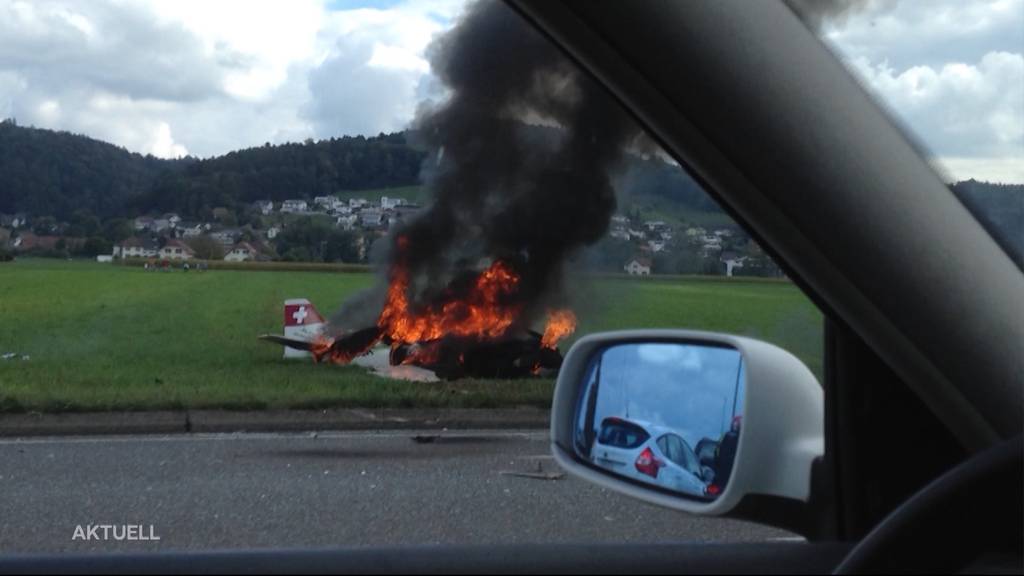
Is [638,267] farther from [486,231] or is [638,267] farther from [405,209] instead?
[486,231]

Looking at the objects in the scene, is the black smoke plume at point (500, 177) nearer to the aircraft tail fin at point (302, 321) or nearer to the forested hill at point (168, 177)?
the aircraft tail fin at point (302, 321)

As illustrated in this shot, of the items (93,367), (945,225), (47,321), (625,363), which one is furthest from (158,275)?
(945,225)

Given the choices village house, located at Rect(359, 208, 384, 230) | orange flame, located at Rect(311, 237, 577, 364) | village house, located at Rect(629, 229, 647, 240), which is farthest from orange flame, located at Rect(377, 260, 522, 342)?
village house, located at Rect(629, 229, 647, 240)

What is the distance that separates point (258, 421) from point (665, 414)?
627 cm

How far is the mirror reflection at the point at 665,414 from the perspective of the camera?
2016 millimetres

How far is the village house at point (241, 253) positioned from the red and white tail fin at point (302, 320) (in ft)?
19.9

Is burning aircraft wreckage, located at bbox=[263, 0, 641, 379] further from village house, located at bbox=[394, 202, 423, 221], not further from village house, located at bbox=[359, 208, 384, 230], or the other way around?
village house, located at bbox=[359, 208, 384, 230]

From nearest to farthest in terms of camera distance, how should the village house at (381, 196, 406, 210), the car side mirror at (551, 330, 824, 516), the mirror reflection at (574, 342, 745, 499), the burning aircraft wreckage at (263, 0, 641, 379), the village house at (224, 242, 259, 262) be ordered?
the car side mirror at (551, 330, 824, 516) → the mirror reflection at (574, 342, 745, 499) → the village house at (224, 242, 259, 262) → the village house at (381, 196, 406, 210) → the burning aircraft wreckage at (263, 0, 641, 379)

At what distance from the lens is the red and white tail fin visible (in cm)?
1225

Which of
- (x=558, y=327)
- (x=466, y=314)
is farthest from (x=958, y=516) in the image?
A: (x=466, y=314)

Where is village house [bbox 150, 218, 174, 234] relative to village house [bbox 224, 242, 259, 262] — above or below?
above

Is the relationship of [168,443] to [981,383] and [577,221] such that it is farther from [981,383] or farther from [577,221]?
[981,383]

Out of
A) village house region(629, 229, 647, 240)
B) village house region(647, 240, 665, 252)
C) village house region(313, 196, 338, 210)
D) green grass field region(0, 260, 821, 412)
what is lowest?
green grass field region(0, 260, 821, 412)

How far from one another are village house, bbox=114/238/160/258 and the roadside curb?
6.81ft
